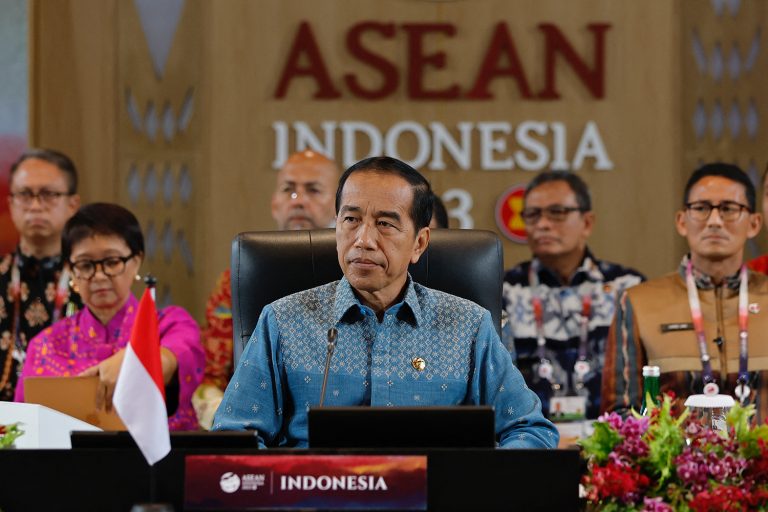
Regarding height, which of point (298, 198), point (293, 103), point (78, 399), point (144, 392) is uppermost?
point (293, 103)

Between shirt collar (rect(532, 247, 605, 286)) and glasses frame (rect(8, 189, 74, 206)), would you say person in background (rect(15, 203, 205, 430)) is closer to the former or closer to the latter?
glasses frame (rect(8, 189, 74, 206))

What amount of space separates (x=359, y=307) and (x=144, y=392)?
0.84m

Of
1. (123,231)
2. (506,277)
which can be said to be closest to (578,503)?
(123,231)

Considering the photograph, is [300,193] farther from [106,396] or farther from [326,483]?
[326,483]

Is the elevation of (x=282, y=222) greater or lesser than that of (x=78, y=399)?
greater

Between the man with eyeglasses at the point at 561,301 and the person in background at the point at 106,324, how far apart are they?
117 cm

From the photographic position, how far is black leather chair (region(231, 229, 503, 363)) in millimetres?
2814

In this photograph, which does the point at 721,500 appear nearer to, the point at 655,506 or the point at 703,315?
the point at 655,506

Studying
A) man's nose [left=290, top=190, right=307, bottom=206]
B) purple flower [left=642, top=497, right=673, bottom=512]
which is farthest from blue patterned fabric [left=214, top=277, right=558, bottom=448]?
man's nose [left=290, top=190, right=307, bottom=206]

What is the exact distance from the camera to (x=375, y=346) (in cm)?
256

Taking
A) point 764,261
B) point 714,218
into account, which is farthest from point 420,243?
point 764,261

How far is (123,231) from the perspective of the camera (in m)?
3.71

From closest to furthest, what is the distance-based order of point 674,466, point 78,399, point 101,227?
point 674,466, point 78,399, point 101,227

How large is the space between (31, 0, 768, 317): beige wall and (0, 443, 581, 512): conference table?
3832 millimetres
